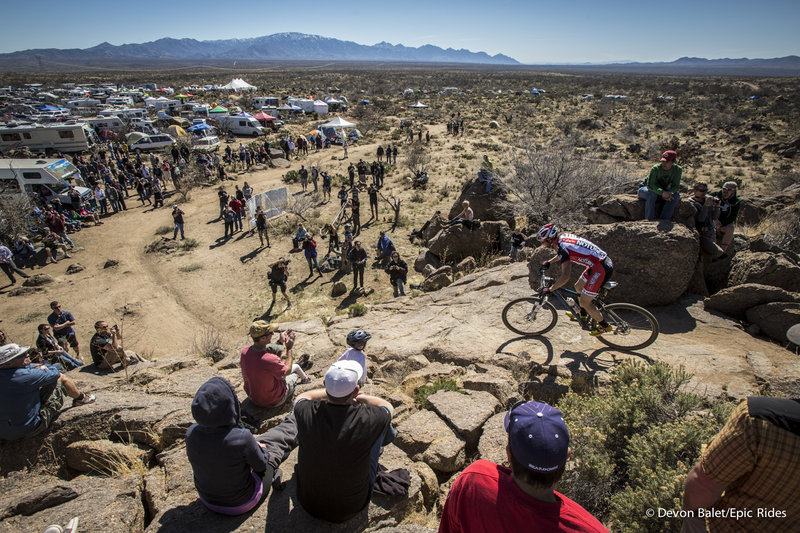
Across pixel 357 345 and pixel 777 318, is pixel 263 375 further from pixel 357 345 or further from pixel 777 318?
pixel 777 318

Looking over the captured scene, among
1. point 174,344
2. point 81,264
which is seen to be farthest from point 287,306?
point 81,264

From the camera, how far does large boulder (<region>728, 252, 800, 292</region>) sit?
249 inches

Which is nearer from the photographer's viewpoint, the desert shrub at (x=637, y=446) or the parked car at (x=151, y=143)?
the desert shrub at (x=637, y=446)

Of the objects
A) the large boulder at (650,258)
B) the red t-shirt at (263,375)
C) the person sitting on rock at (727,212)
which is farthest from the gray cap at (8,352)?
the person sitting on rock at (727,212)

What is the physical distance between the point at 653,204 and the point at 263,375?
6.95 meters

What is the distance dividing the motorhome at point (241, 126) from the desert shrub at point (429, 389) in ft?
123

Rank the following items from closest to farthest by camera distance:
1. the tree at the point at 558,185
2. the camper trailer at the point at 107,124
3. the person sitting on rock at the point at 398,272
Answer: the person sitting on rock at the point at 398,272, the tree at the point at 558,185, the camper trailer at the point at 107,124

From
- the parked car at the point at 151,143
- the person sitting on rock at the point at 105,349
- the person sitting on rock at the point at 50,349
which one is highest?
the parked car at the point at 151,143

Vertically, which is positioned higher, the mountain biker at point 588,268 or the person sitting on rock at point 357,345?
the mountain biker at point 588,268

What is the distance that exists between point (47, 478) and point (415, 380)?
4188 mm

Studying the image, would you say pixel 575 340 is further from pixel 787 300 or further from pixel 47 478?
pixel 47 478

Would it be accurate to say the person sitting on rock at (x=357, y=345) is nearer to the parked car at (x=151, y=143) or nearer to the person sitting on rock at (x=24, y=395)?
the person sitting on rock at (x=24, y=395)

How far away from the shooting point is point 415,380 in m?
5.61

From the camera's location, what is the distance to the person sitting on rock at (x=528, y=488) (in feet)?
6.06
